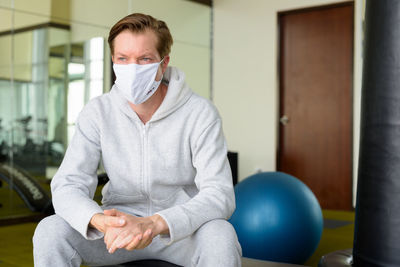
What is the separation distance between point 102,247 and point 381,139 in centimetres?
90

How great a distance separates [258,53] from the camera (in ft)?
19.3

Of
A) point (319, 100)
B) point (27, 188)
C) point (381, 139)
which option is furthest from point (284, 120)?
point (381, 139)

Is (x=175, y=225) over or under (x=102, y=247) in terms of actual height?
over

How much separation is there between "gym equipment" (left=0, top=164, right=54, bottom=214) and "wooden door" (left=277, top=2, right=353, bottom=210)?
2.64 m

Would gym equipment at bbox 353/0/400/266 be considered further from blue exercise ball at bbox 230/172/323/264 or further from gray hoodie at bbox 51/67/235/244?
blue exercise ball at bbox 230/172/323/264

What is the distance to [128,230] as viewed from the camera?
1288mm

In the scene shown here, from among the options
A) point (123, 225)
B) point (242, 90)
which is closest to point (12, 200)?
point (242, 90)

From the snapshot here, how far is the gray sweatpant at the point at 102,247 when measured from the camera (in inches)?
52.3

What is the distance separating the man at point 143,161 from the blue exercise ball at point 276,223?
3.53 feet

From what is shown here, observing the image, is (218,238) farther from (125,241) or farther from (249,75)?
(249,75)

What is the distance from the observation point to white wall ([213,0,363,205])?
575 cm

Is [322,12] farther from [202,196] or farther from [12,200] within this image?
[202,196]

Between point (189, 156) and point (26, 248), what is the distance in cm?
214

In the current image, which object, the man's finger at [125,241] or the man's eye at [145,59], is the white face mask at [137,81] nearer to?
the man's eye at [145,59]
